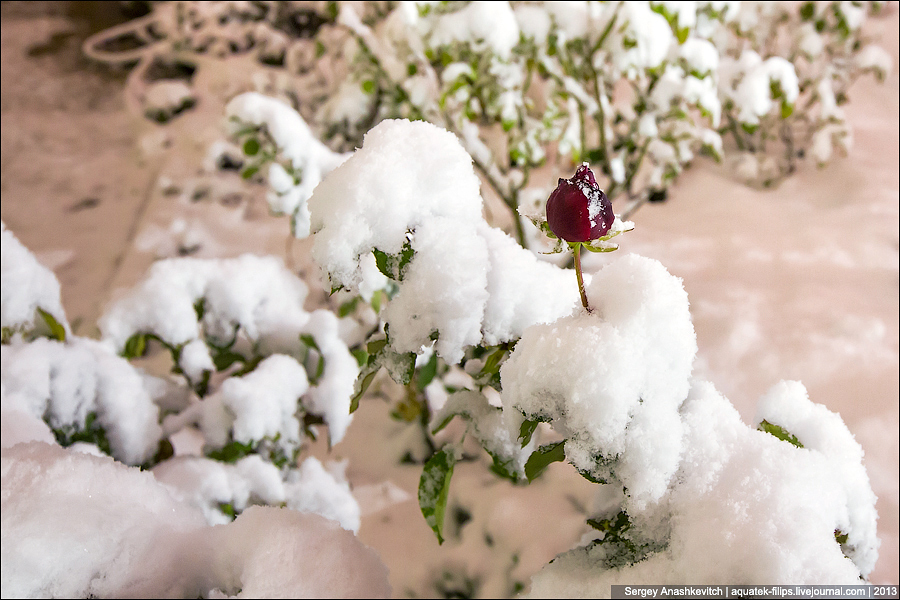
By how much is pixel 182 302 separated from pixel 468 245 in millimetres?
607

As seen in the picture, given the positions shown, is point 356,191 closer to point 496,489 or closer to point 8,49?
point 496,489

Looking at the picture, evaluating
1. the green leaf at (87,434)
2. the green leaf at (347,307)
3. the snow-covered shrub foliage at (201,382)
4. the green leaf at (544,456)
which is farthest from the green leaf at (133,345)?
the green leaf at (544,456)

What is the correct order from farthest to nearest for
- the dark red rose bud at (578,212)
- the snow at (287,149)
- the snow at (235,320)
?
the snow at (287,149) → the snow at (235,320) → the dark red rose bud at (578,212)

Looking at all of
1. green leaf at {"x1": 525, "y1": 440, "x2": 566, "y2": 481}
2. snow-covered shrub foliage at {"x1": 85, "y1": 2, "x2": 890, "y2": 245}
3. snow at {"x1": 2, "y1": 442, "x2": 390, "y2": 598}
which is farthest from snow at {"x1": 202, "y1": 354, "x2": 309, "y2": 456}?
green leaf at {"x1": 525, "y1": 440, "x2": 566, "y2": 481}

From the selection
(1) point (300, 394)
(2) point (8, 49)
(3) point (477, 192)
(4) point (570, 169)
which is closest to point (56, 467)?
(1) point (300, 394)

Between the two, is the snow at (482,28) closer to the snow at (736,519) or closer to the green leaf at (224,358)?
the green leaf at (224,358)

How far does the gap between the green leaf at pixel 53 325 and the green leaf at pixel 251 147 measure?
0.44 meters

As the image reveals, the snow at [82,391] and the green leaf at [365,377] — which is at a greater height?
the green leaf at [365,377]

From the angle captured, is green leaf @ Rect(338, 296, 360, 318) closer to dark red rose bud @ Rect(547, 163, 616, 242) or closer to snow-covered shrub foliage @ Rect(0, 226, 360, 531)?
snow-covered shrub foliage @ Rect(0, 226, 360, 531)

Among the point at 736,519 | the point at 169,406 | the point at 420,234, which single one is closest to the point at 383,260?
the point at 420,234

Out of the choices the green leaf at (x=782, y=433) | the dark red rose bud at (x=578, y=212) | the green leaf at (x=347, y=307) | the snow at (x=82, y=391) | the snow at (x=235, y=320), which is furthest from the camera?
the green leaf at (x=347, y=307)

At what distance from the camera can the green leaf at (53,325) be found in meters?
0.78

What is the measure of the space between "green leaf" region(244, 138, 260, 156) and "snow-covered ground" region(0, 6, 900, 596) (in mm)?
648

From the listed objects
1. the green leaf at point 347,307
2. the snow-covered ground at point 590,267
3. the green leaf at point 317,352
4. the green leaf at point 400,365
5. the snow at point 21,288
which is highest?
the green leaf at point 400,365
